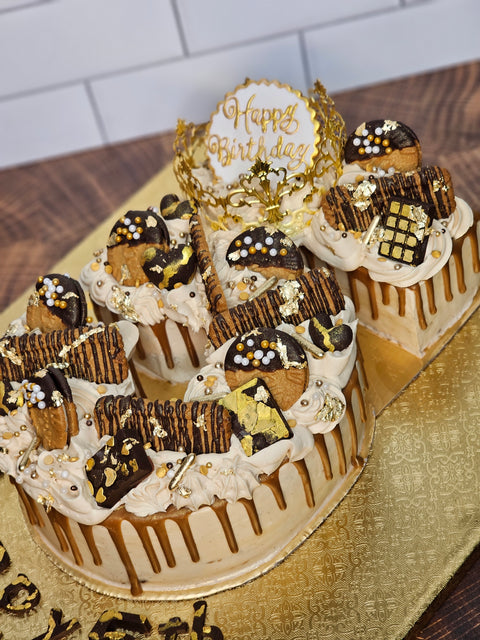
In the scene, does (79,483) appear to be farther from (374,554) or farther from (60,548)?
(374,554)

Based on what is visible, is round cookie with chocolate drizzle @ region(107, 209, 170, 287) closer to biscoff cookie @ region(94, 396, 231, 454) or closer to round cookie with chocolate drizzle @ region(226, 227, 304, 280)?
round cookie with chocolate drizzle @ region(226, 227, 304, 280)

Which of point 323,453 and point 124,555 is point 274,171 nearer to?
point 323,453

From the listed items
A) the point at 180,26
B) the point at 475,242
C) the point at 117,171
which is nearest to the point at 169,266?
the point at 475,242

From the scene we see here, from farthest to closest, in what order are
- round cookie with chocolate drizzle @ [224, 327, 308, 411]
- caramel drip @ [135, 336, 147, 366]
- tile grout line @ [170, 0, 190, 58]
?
tile grout line @ [170, 0, 190, 58], caramel drip @ [135, 336, 147, 366], round cookie with chocolate drizzle @ [224, 327, 308, 411]

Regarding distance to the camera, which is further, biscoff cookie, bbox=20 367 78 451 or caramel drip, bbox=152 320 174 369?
caramel drip, bbox=152 320 174 369

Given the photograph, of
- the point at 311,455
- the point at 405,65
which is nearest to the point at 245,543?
the point at 311,455

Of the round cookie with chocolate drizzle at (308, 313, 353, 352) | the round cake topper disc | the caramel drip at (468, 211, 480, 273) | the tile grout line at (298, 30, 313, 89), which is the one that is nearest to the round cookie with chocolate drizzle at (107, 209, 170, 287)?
the round cake topper disc

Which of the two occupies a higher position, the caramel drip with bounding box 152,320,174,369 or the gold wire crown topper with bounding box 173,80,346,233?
the gold wire crown topper with bounding box 173,80,346,233
